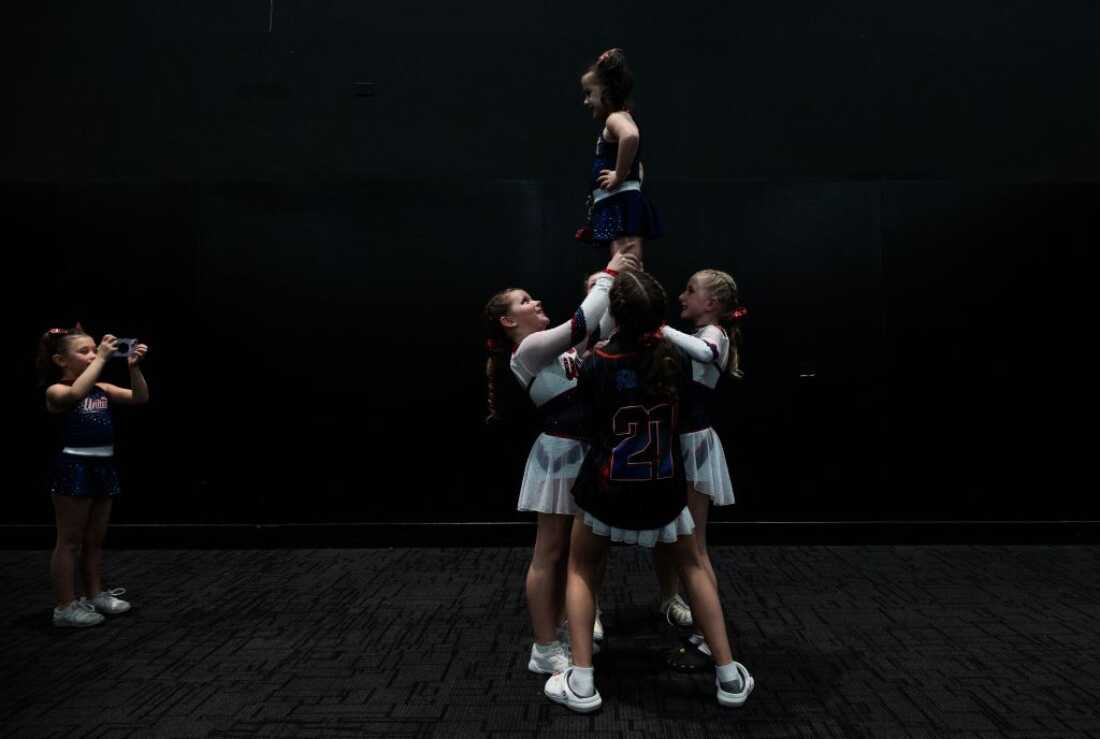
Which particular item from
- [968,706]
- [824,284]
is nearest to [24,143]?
[824,284]

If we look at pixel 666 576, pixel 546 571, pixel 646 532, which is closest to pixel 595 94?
pixel 646 532

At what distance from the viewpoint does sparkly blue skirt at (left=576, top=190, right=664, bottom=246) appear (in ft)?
8.58

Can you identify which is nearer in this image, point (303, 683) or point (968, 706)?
point (968, 706)

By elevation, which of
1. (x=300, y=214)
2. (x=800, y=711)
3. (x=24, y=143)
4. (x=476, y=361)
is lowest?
(x=800, y=711)

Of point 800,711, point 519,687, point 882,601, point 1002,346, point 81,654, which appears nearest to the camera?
point 800,711

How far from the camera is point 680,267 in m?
4.49

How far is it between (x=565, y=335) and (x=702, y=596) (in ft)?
2.79

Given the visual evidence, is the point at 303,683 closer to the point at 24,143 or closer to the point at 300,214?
the point at 300,214

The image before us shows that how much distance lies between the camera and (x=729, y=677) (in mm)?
2303

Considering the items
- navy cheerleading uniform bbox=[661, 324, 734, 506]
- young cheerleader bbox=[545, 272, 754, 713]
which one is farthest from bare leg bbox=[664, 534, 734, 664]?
navy cheerleading uniform bbox=[661, 324, 734, 506]

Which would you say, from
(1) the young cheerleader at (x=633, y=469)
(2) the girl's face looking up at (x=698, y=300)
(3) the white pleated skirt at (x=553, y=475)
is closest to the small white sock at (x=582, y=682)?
(1) the young cheerleader at (x=633, y=469)

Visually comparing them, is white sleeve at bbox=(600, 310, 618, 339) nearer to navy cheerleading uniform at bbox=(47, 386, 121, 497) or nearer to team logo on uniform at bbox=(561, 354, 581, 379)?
team logo on uniform at bbox=(561, 354, 581, 379)

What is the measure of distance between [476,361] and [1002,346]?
3.00 meters

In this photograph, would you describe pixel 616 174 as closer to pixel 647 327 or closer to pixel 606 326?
pixel 606 326
